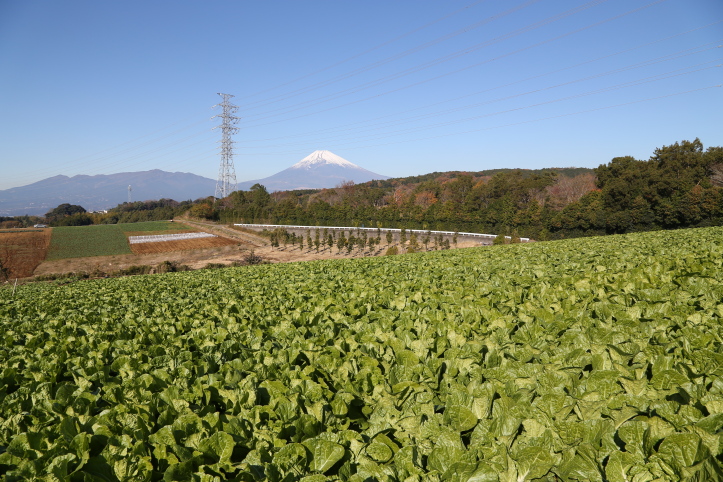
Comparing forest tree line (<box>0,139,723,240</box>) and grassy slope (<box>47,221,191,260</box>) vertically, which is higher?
forest tree line (<box>0,139,723,240</box>)

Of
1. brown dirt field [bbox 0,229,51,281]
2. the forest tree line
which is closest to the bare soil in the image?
brown dirt field [bbox 0,229,51,281]

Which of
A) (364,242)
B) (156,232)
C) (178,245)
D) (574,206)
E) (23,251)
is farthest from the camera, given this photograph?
(156,232)

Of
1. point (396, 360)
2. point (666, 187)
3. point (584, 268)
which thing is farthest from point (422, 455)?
point (666, 187)

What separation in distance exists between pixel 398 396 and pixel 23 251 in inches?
2663

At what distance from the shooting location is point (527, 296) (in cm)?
540

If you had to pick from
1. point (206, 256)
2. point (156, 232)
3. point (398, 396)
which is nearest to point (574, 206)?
point (206, 256)

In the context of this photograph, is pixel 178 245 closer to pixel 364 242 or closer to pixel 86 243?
pixel 86 243

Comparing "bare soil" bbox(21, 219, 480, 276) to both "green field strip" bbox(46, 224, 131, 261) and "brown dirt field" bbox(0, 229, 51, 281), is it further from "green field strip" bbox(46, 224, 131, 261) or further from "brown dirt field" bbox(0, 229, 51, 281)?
"green field strip" bbox(46, 224, 131, 261)

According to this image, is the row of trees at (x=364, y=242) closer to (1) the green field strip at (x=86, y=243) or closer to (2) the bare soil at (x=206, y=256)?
(2) the bare soil at (x=206, y=256)

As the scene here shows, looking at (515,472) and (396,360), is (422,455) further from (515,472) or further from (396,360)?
(396,360)

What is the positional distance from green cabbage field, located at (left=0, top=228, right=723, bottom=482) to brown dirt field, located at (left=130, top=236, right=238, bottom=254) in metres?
56.6

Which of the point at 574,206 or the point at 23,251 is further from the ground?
the point at 574,206

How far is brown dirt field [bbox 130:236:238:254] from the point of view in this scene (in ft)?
182

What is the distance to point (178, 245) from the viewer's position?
58719mm
